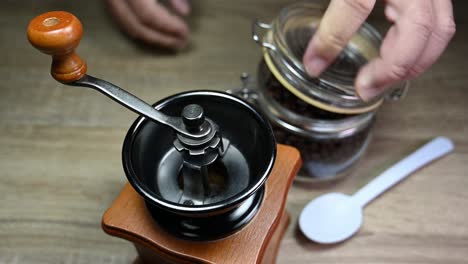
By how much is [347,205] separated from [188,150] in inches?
10.2

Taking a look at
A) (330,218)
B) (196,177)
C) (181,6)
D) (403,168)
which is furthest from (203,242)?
(181,6)

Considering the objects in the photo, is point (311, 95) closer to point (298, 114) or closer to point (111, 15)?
point (298, 114)

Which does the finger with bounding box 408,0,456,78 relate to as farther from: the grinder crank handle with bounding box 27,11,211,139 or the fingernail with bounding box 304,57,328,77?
the grinder crank handle with bounding box 27,11,211,139

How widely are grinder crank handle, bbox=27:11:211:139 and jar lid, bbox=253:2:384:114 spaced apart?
17 cm

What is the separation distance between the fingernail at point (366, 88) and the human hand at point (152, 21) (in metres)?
0.32

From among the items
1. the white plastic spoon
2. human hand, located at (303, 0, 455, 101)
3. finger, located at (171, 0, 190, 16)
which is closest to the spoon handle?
the white plastic spoon

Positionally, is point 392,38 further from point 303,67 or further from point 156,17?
point 156,17

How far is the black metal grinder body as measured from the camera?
0.39 meters

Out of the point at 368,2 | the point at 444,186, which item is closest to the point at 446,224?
the point at 444,186

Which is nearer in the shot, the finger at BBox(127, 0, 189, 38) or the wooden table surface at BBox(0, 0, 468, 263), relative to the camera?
the wooden table surface at BBox(0, 0, 468, 263)

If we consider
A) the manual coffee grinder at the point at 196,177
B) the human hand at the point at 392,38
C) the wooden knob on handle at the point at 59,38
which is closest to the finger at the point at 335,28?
the human hand at the point at 392,38

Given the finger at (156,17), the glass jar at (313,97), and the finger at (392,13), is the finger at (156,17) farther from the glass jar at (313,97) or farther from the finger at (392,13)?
the finger at (392,13)

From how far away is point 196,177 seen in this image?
0.47 metres

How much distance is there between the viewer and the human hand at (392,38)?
51 cm
